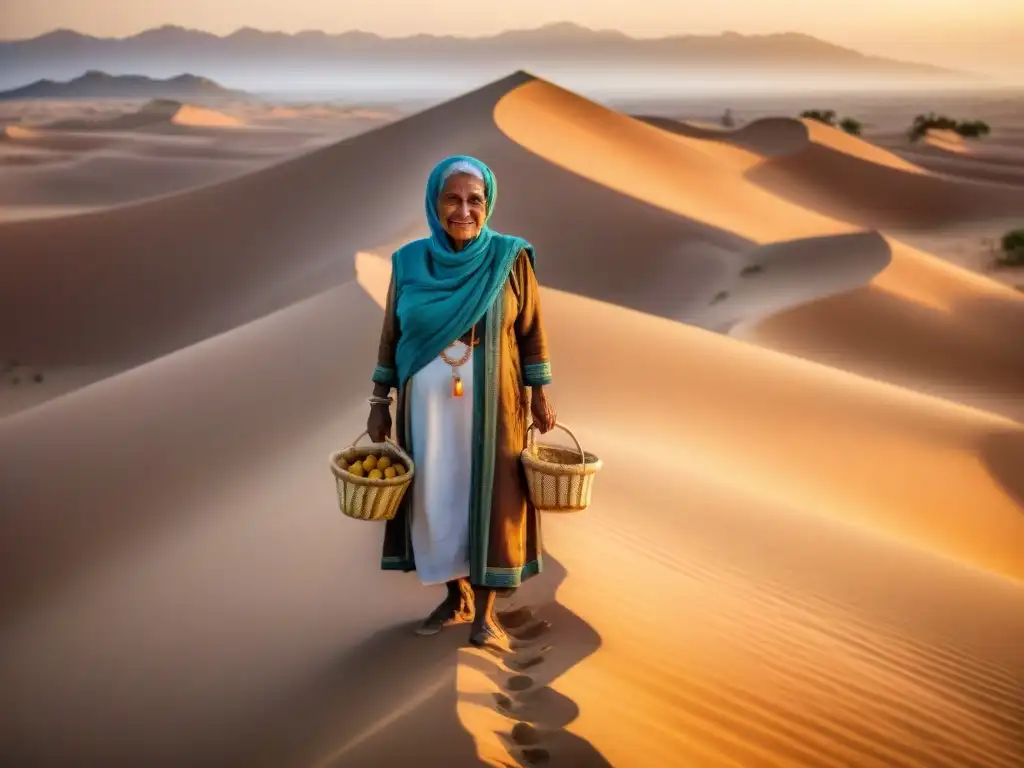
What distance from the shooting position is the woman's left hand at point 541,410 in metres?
3.78

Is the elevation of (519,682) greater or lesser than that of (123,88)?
lesser

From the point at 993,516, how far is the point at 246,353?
6108 mm

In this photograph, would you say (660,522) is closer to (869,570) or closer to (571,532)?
(571,532)

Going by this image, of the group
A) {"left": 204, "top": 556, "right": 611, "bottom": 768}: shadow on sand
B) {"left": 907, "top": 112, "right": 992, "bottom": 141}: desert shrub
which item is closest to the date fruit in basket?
{"left": 204, "top": 556, "right": 611, "bottom": 768}: shadow on sand

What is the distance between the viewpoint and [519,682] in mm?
3527

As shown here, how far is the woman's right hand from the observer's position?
379cm

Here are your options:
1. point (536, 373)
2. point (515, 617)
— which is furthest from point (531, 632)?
point (536, 373)

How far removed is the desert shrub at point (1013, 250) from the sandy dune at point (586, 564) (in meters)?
7.63

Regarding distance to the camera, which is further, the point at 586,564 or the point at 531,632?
the point at 586,564

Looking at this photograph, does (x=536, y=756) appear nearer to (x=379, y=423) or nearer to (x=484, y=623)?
(x=484, y=623)

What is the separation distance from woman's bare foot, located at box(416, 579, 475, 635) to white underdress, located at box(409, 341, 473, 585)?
322mm

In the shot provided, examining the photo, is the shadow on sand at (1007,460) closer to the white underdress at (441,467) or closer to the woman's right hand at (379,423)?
the white underdress at (441,467)

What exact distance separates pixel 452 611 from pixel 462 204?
1712 mm

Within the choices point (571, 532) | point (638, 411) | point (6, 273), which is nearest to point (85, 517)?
point (571, 532)
